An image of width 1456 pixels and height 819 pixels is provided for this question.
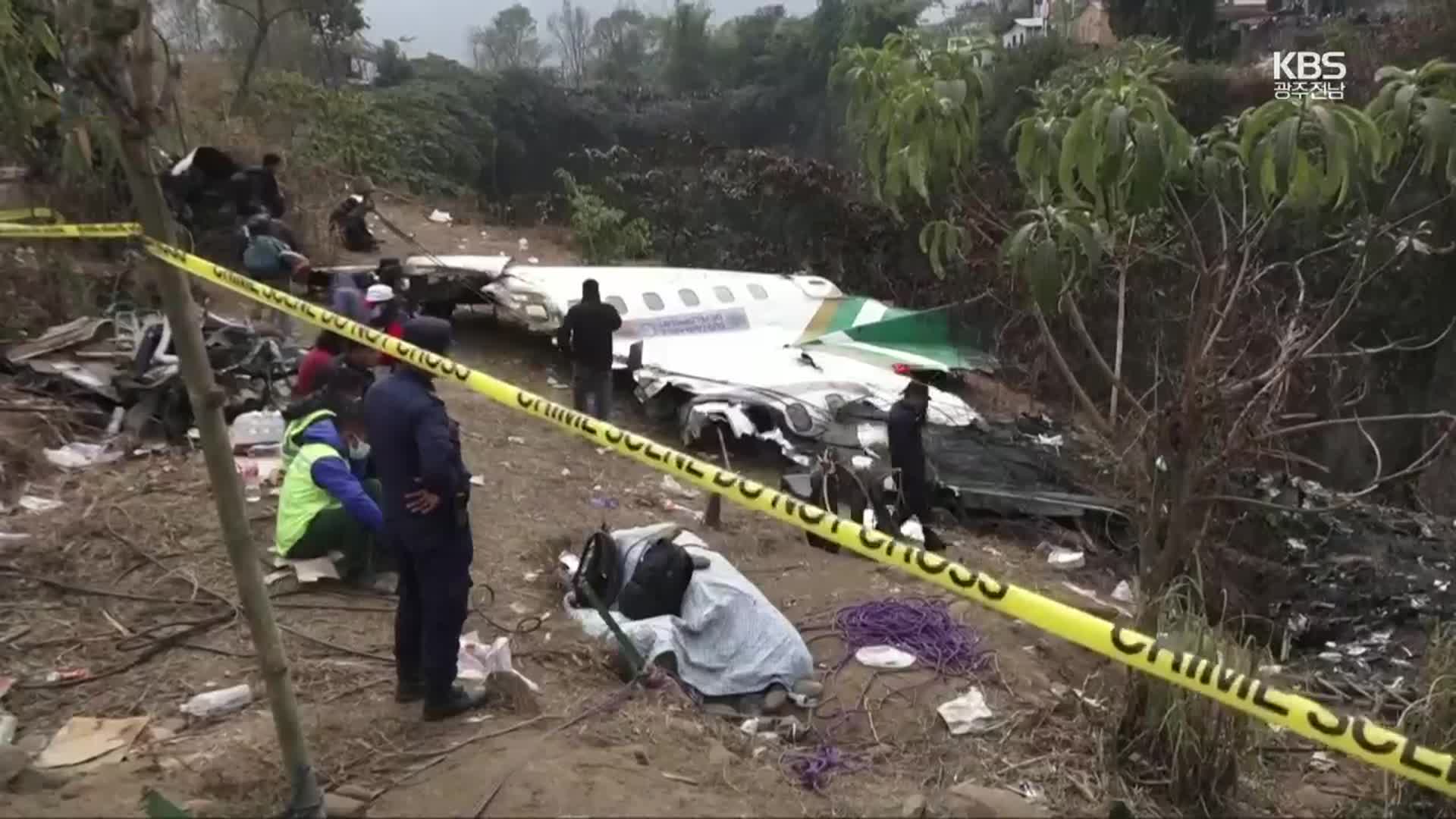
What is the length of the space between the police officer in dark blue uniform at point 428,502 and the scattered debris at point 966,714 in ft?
6.80

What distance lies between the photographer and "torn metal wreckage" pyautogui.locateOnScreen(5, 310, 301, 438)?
775cm

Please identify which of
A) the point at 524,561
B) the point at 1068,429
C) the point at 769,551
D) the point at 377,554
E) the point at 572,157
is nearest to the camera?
the point at 377,554

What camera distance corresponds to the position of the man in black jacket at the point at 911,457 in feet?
25.7

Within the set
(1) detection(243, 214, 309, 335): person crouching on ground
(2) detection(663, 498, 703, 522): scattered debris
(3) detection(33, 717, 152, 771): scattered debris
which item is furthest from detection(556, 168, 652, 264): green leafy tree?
(3) detection(33, 717, 152, 771): scattered debris

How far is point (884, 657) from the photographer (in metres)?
5.82

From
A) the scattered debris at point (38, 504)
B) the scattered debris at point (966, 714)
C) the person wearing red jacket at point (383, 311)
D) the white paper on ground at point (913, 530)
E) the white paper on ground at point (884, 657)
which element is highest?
the person wearing red jacket at point (383, 311)

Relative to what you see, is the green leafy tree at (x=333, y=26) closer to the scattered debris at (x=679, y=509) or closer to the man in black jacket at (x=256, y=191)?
the man in black jacket at (x=256, y=191)

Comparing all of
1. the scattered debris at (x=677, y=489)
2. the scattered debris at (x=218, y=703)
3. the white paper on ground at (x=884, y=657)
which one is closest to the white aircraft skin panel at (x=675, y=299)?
the scattered debris at (x=677, y=489)

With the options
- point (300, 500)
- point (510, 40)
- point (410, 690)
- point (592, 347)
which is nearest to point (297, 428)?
point (300, 500)

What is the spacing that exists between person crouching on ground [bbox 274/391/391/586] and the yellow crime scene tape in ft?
5.63

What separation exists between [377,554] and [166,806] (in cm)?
280

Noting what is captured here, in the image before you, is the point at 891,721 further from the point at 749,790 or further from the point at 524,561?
the point at 524,561

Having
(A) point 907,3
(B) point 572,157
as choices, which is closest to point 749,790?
(B) point 572,157

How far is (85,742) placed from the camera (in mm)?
4031
